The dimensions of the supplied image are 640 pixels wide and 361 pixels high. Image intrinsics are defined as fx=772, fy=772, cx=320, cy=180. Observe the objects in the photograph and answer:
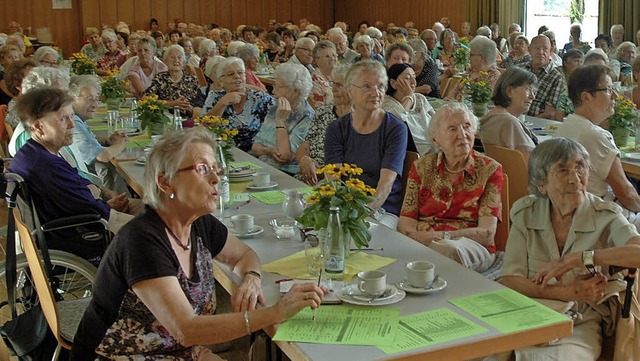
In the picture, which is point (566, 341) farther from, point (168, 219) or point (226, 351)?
point (226, 351)

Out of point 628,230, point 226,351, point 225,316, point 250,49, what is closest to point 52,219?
point 226,351

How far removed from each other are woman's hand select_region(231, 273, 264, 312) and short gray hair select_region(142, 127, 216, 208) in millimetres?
339

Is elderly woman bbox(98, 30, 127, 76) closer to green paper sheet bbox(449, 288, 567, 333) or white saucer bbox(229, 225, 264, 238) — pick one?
white saucer bbox(229, 225, 264, 238)

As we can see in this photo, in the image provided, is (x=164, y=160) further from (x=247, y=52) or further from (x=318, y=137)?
(x=247, y=52)

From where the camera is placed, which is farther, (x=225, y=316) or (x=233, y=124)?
(x=233, y=124)

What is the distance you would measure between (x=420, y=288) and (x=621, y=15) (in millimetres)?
11669

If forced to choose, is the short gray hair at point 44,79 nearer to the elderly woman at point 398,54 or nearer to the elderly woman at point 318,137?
the elderly woman at point 318,137

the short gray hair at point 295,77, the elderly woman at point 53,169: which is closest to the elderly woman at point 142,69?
the short gray hair at point 295,77

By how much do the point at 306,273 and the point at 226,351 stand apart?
1.40 metres

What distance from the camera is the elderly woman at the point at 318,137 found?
14.5 ft

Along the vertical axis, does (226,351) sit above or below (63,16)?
below

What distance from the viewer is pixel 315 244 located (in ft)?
8.21

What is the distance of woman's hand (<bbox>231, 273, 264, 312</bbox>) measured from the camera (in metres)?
2.17

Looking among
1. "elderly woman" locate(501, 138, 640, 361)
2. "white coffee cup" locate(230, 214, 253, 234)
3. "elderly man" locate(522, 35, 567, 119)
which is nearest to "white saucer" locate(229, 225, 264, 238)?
"white coffee cup" locate(230, 214, 253, 234)
